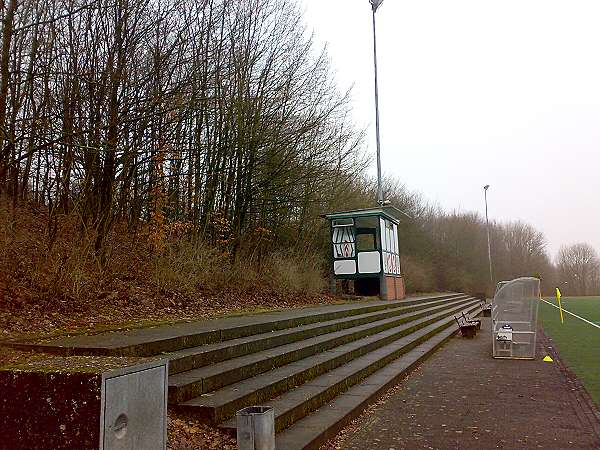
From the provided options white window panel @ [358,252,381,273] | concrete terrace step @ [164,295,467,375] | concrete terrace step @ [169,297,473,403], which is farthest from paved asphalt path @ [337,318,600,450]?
white window panel @ [358,252,381,273]

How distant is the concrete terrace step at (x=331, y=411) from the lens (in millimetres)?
5246

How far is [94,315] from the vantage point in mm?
8211

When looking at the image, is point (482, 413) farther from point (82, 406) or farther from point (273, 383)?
point (82, 406)

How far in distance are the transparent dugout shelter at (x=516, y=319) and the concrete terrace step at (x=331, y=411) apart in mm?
3591

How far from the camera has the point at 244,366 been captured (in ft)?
21.0

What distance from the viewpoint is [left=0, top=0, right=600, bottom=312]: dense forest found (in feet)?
28.5

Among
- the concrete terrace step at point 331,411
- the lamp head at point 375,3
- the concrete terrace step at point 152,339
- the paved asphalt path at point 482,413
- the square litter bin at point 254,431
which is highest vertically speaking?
the lamp head at point 375,3

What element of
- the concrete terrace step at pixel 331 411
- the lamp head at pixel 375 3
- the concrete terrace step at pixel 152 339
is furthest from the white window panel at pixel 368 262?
the concrete terrace step at pixel 152 339

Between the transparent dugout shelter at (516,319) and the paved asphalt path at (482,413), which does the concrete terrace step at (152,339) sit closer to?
the paved asphalt path at (482,413)

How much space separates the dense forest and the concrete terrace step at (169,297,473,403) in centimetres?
353

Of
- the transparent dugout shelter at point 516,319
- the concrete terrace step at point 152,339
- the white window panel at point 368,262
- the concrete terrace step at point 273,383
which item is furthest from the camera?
the white window panel at point 368,262

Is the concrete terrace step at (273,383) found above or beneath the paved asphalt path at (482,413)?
above

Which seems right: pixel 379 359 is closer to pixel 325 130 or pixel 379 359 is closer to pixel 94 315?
pixel 94 315

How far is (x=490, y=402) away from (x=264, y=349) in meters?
3.35
